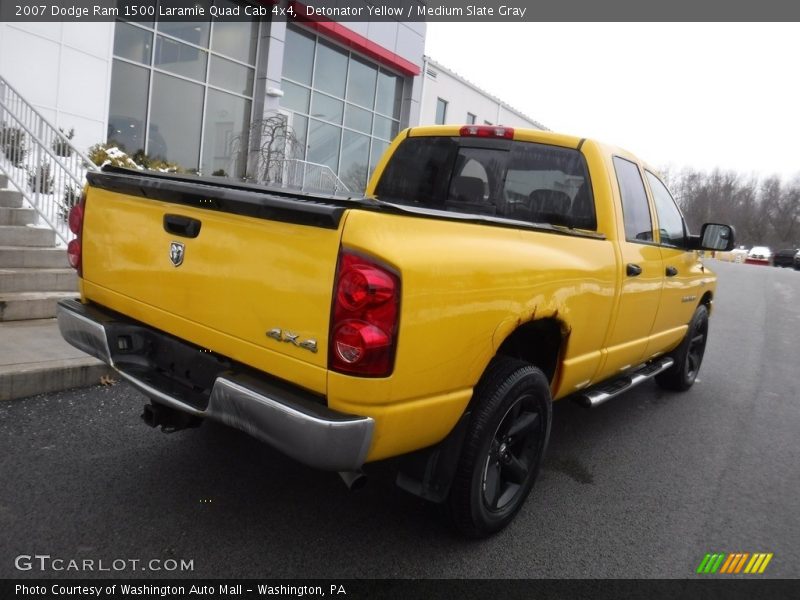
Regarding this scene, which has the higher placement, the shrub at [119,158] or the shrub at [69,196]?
the shrub at [119,158]

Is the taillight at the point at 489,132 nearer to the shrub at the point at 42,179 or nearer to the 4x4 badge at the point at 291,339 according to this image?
the 4x4 badge at the point at 291,339

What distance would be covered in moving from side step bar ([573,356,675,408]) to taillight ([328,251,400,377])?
2020mm

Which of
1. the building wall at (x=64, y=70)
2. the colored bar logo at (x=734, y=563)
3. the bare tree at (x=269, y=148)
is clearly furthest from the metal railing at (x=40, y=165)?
the colored bar logo at (x=734, y=563)

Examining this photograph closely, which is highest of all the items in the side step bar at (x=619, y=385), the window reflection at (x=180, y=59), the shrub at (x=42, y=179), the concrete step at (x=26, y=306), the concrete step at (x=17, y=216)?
the window reflection at (x=180, y=59)

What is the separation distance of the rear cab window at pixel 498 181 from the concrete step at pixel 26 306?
3489mm

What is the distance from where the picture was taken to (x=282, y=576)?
2.58 meters

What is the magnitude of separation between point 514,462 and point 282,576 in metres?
1.22

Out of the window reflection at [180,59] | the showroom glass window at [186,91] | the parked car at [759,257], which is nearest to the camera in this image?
the showroom glass window at [186,91]

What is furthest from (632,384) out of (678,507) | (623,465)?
(678,507)

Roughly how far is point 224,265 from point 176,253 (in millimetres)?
333

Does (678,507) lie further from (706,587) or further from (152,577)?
(152,577)

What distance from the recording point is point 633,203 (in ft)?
14.0

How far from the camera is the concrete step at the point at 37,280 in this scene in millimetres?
6070
